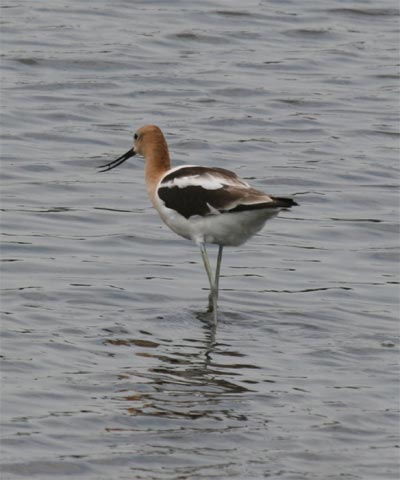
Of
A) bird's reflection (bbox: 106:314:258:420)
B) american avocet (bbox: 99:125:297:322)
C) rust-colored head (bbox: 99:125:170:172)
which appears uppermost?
rust-colored head (bbox: 99:125:170:172)

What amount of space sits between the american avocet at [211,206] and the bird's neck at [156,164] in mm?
65

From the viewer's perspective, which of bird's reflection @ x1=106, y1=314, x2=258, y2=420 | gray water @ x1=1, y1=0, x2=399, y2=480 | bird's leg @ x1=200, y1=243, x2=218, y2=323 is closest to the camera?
gray water @ x1=1, y1=0, x2=399, y2=480

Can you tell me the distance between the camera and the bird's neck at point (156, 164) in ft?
35.5

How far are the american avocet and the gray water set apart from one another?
1.69ft

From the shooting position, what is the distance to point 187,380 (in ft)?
28.8

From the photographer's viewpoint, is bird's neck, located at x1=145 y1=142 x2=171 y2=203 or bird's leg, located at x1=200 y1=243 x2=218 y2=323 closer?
bird's leg, located at x1=200 y1=243 x2=218 y2=323


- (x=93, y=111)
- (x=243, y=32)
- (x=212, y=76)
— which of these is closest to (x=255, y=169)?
(x=93, y=111)

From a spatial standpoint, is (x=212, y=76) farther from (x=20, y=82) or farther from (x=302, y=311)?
(x=302, y=311)

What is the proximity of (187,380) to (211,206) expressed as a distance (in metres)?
1.72

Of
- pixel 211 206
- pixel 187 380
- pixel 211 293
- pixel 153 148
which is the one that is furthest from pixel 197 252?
pixel 187 380

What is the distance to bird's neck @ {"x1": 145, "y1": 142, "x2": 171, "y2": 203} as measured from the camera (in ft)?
35.5

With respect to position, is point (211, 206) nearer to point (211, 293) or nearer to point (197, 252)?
point (211, 293)

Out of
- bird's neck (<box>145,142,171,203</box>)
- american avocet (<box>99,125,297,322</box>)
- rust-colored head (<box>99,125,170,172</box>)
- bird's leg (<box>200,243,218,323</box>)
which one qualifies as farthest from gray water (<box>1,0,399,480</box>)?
rust-colored head (<box>99,125,170,172</box>)

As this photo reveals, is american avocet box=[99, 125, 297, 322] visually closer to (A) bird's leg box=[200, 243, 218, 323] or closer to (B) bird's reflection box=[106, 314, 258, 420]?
(A) bird's leg box=[200, 243, 218, 323]
